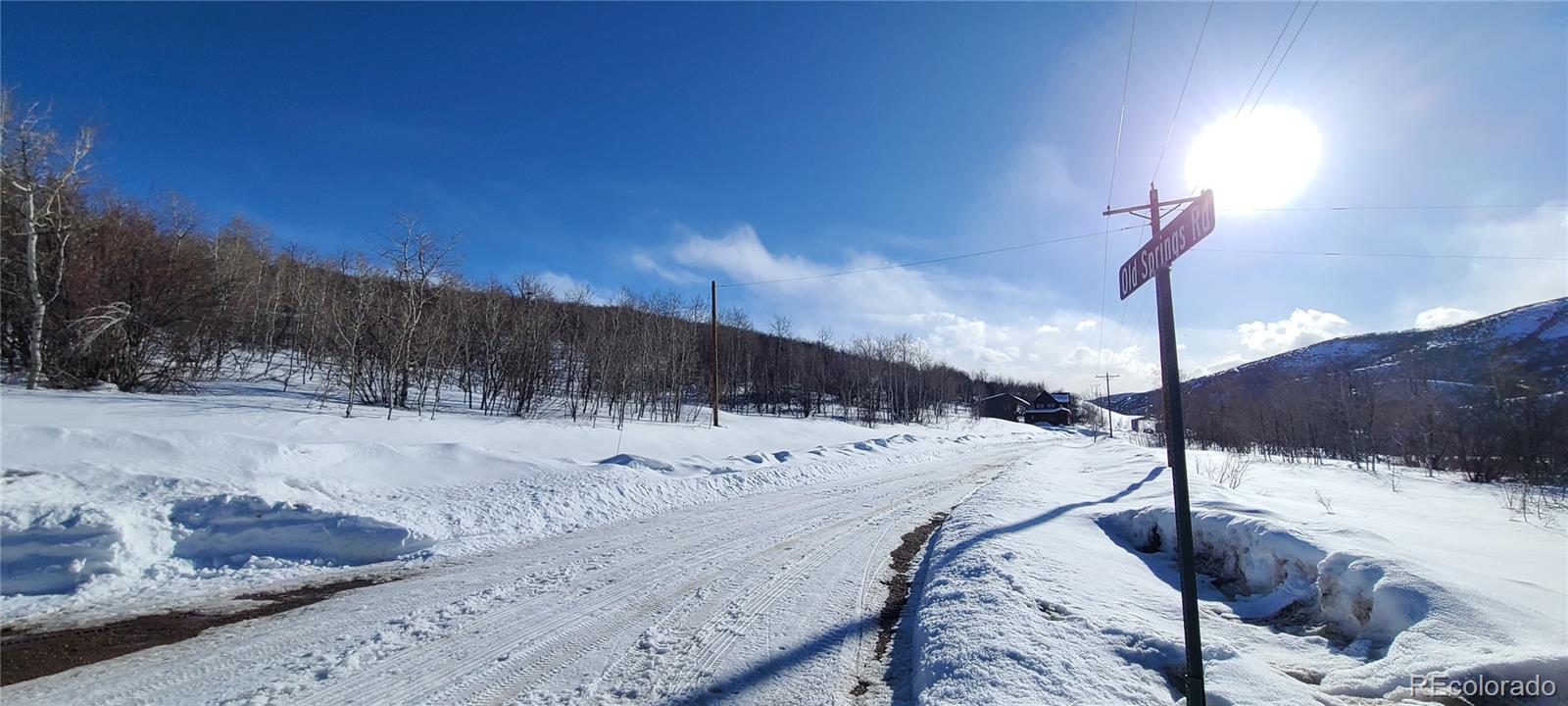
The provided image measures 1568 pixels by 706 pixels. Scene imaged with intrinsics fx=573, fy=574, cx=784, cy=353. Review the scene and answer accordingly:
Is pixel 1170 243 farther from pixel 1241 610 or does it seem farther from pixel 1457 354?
pixel 1457 354

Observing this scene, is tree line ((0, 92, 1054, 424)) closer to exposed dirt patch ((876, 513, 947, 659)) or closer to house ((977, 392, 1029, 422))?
exposed dirt patch ((876, 513, 947, 659))

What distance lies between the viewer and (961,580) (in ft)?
18.5

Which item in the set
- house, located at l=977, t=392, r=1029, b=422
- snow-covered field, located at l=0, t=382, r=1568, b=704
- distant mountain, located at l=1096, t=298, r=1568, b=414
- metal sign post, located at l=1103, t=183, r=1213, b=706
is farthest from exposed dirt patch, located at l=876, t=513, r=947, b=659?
house, located at l=977, t=392, r=1029, b=422

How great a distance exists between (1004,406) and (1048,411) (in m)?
6.93

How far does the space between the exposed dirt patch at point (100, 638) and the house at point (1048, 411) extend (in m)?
96.8

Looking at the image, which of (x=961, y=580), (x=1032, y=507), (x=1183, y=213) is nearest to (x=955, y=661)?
(x=961, y=580)

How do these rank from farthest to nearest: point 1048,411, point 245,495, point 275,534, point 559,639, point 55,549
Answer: point 1048,411
point 245,495
point 275,534
point 55,549
point 559,639

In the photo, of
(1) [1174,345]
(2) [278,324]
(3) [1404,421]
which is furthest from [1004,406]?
(1) [1174,345]

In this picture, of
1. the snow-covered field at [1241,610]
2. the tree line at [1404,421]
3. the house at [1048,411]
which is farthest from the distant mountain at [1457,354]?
the snow-covered field at [1241,610]

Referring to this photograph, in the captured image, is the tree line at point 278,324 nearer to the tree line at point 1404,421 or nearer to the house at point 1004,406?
the tree line at point 1404,421

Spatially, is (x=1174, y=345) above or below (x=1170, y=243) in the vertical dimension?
below

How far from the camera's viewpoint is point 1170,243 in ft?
9.25

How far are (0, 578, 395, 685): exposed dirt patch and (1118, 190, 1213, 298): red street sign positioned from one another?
25.1ft

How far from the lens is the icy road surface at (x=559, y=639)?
3.83 metres
